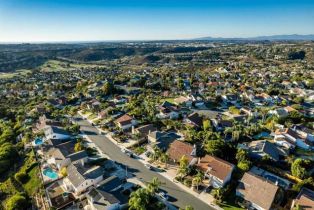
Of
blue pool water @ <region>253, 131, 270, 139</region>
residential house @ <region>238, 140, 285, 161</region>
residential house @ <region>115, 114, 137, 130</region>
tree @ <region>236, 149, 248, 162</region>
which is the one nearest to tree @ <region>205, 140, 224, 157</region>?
tree @ <region>236, 149, 248, 162</region>

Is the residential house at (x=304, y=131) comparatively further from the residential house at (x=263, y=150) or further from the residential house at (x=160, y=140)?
the residential house at (x=160, y=140)

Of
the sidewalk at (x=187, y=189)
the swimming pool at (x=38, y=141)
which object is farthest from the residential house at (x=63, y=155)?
the sidewalk at (x=187, y=189)

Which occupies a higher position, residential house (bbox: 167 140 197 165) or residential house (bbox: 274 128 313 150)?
residential house (bbox: 167 140 197 165)

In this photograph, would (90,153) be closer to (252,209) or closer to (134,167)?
(134,167)

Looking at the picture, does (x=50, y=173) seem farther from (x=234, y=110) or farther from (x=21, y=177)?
(x=234, y=110)

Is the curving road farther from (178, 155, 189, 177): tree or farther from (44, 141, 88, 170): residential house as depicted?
(44, 141, 88, 170): residential house

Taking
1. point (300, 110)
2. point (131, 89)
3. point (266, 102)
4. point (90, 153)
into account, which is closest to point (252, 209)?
point (90, 153)

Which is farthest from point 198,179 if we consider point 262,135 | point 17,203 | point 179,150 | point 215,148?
point 17,203
